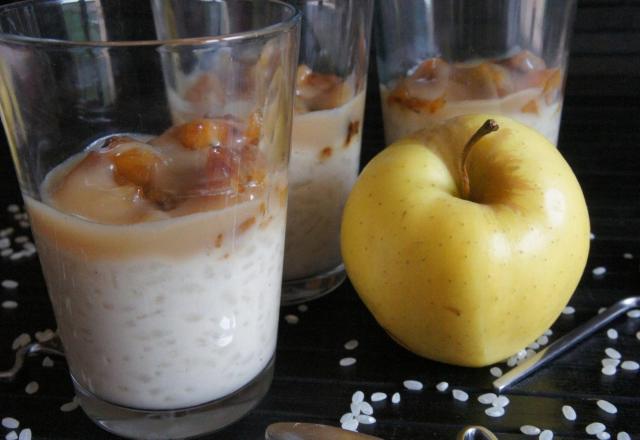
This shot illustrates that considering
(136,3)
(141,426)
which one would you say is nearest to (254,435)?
(141,426)

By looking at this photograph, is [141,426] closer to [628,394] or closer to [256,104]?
[256,104]

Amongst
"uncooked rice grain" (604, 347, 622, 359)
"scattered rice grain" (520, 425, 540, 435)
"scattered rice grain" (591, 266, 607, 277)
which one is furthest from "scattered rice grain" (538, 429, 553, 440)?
"scattered rice grain" (591, 266, 607, 277)

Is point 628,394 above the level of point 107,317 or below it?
below

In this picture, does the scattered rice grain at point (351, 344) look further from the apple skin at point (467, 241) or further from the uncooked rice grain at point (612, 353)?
the uncooked rice grain at point (612, 353)

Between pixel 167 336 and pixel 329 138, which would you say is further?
pixel 329 138

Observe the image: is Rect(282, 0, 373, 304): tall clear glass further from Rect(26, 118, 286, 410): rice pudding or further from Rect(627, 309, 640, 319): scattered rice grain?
Rect(627, 309, 640, 319): scattered rice grain

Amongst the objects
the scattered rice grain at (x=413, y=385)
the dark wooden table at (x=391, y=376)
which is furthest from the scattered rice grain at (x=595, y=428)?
the scattered rice grain at (x=413, y=385)

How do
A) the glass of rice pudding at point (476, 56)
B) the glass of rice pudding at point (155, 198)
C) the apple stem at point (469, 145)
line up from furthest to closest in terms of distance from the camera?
1. the glass of rice pudding at point (476, 56)
2. the apple stem at point (469, 145)
3. the glass of rice pudding at point (155, 198)

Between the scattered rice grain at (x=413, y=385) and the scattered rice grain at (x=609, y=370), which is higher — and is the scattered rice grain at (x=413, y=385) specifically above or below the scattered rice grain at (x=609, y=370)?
above
